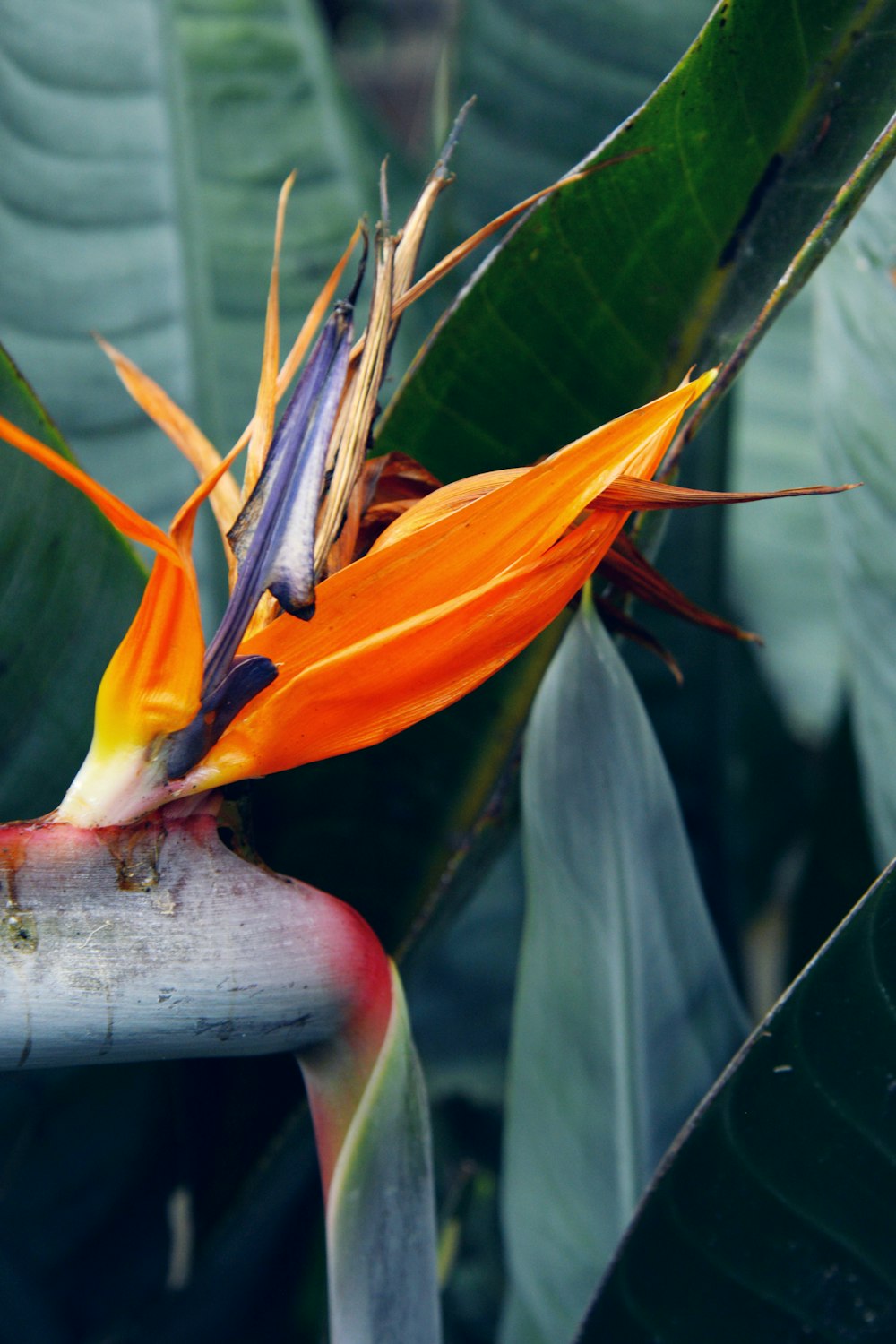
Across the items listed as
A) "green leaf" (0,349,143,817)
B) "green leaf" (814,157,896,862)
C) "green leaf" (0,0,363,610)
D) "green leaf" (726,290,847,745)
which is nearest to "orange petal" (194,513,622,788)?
"green leaf" (0,349,143,817)

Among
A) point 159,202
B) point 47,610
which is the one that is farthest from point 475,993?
point 159,202

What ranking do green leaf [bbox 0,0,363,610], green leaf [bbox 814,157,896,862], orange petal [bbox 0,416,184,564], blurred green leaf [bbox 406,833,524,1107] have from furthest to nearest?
1. blurred green leaf [bbox 406,833,524,1107]
2. green leaf [bbox 0,0,363,610]
3. green leaf [bbox 814,157,896,862]
4. orange petal [bbox 0,416,184,564]

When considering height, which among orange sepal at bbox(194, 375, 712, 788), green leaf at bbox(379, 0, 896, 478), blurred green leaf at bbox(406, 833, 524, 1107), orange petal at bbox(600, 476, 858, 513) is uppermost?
green leaf at bbox(379, 0, 896, 478)

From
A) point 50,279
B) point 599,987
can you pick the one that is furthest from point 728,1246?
point 50,279

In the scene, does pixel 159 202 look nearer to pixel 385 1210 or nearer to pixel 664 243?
pixel 664 243

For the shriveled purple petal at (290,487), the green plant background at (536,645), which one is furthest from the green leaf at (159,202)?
the shriveled purple petal at (290,487)

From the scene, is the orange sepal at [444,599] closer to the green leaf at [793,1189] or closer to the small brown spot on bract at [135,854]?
the small brown spot on bract at [135,854]

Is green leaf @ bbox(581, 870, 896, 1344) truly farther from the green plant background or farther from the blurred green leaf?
the blurred green leaf

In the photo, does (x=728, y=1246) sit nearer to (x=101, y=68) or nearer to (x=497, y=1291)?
(x=497, y=1291)

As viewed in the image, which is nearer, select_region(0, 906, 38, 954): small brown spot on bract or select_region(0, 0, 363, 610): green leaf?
select_region(0, 906, 38, 954): small brown spot on bract
